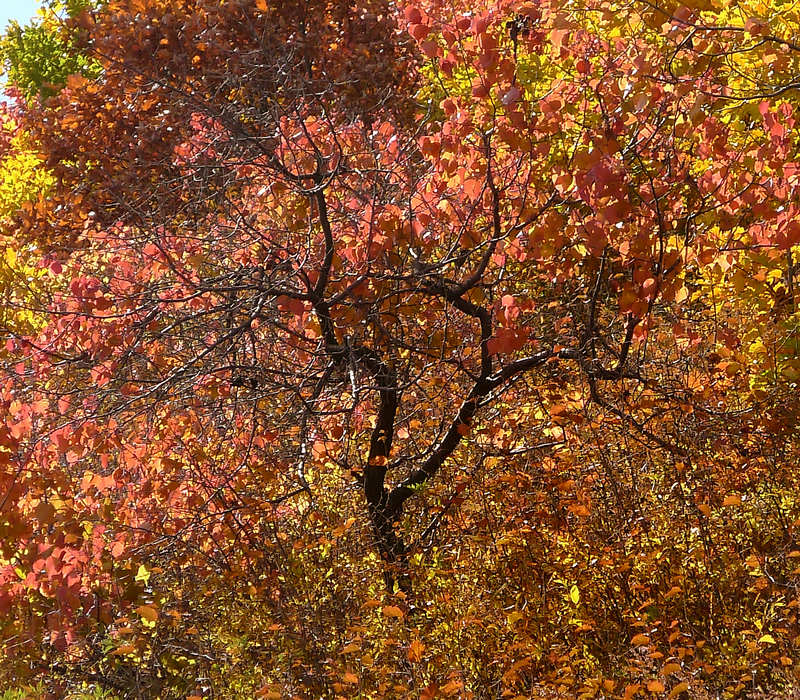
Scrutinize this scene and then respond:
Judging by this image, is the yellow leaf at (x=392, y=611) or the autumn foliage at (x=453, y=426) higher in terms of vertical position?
the autumn foliage at (x=453, y=426)

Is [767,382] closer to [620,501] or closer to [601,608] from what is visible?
[620,501]

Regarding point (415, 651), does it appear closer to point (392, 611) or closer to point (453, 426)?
point (392, 611)

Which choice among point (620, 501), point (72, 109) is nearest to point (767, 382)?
point (620, 501)

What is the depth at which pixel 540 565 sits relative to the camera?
16.5 ft

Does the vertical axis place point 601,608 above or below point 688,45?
below

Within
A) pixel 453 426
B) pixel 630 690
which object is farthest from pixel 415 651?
pixel 453 426

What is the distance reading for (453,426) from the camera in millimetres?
5434

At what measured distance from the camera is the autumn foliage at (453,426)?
4.65 metres

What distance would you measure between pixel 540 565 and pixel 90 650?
2.79 metres

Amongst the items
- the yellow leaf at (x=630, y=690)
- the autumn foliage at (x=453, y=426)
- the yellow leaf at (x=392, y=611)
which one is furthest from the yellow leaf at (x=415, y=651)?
the yellow leaf at (x=630, y=690)

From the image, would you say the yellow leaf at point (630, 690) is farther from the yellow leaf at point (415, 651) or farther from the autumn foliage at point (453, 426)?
the yellow leaf at point (415, 651)

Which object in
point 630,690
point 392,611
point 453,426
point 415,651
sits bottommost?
point 630,690

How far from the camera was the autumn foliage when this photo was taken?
465cm

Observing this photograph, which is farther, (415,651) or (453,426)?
(453,426)
